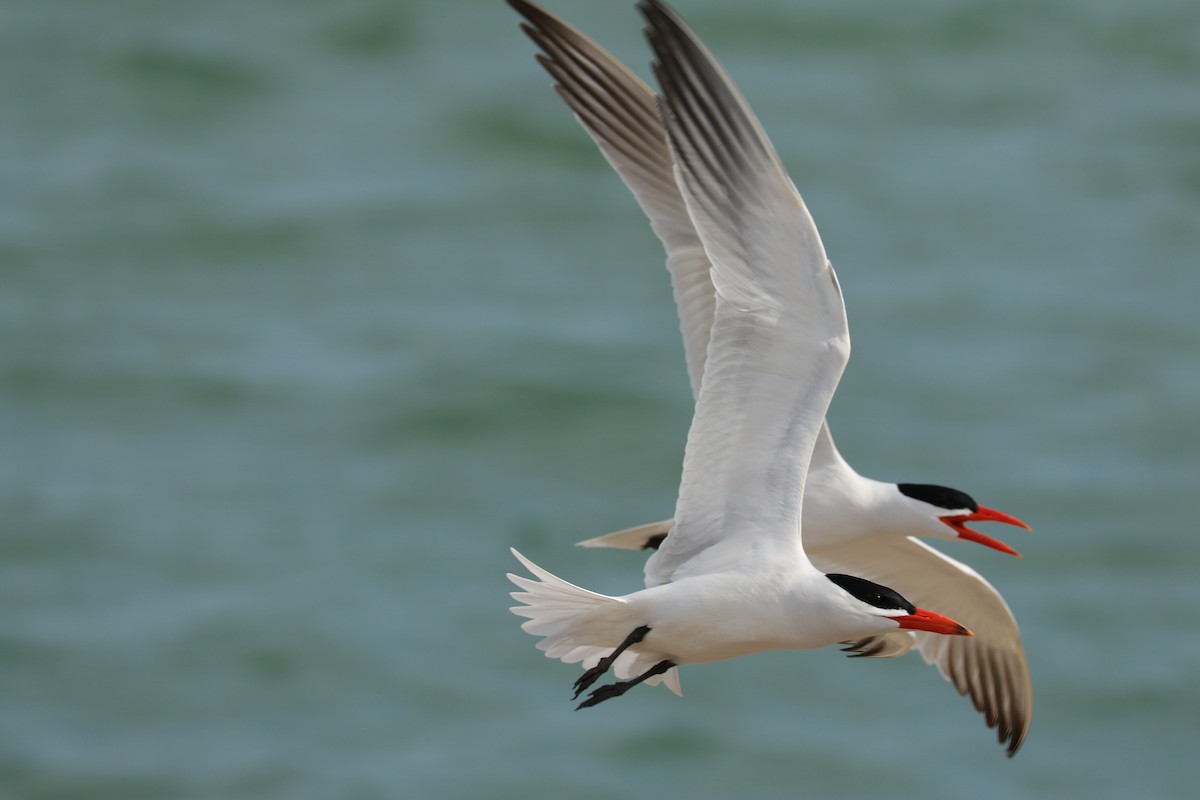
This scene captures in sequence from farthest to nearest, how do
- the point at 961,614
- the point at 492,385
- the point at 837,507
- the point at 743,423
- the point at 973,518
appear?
the point at 492,385, the point at 961,614, the point at 973,518, the point at 837,507, the point at 743,423

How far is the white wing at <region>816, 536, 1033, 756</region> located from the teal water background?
9.19 meters

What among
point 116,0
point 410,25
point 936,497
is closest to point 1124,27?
point 410,25

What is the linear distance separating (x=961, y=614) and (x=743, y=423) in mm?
2864

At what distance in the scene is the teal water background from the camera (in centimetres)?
1950

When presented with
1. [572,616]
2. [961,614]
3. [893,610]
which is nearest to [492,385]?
[961,614]

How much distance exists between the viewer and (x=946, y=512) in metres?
8.74

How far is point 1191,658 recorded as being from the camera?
20.5m

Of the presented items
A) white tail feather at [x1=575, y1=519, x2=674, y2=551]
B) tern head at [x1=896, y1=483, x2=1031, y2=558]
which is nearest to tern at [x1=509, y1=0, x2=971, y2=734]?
white tail feather at [x1=575, y1=519, x2=674, y2=551]

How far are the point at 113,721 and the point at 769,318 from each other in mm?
14920

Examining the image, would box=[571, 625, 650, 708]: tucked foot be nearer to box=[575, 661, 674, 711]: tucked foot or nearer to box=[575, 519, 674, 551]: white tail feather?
box=[575, 661, 674, 711]: tucked foot

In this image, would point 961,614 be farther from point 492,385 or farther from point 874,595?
point 492,385

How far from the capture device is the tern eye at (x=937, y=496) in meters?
8.67

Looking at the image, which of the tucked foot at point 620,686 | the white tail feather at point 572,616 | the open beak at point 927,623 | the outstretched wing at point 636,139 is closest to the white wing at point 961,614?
the outstretched wing at point 636,139

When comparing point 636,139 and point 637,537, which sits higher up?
point 636,139
